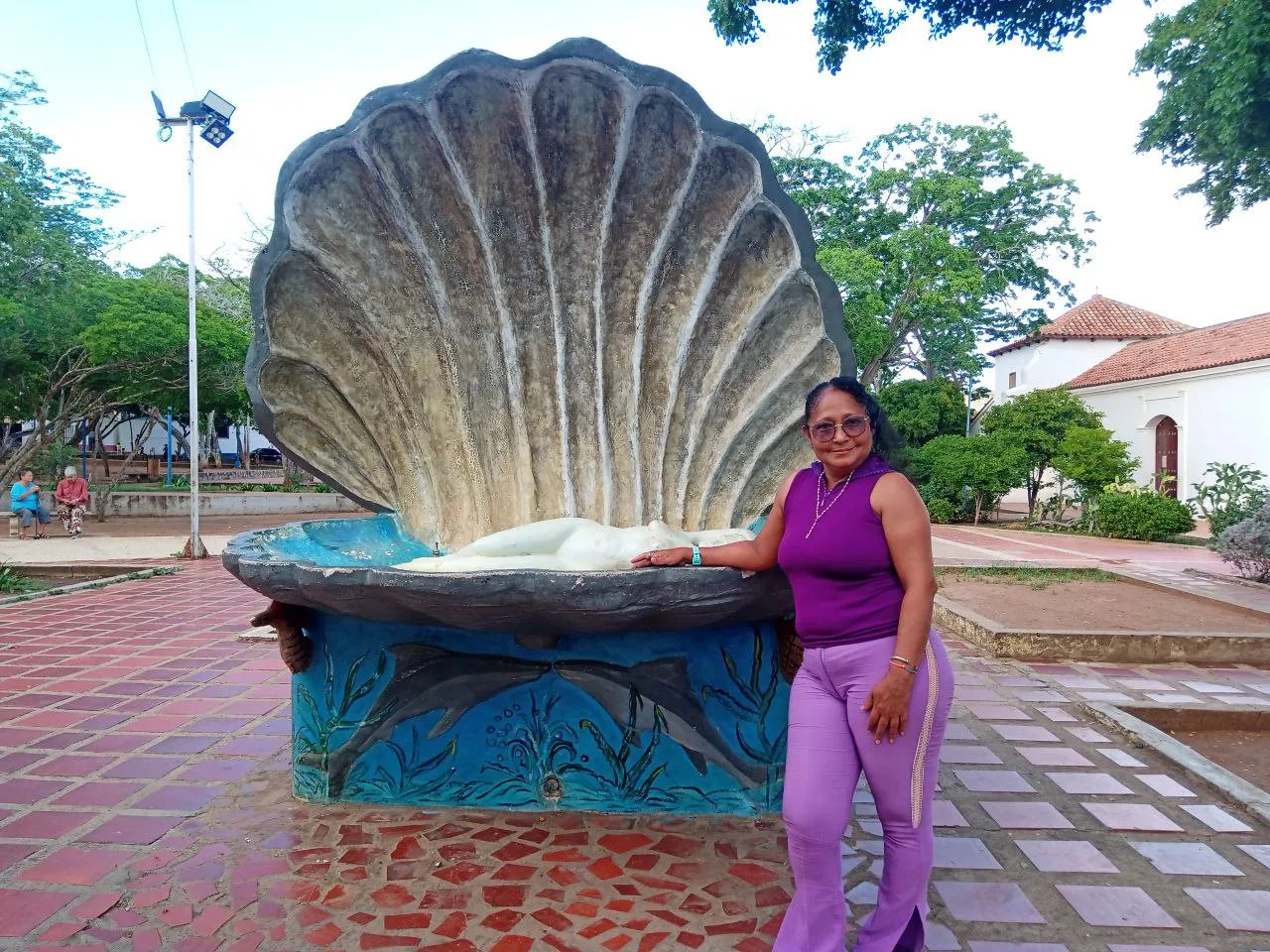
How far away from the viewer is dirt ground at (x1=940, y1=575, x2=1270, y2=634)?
505cm

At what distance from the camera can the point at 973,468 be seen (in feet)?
47.1

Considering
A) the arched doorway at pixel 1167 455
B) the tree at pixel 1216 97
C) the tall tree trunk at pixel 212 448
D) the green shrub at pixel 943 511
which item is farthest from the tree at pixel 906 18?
the tall tree trunk at pixel 212 448

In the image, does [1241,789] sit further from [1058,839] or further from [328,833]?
[328,833]

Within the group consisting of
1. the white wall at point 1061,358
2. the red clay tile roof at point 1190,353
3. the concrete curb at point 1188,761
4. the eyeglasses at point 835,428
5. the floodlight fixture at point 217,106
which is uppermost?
the floodlight fixture at point 217,106

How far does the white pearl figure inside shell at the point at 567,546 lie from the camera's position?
6.48ft

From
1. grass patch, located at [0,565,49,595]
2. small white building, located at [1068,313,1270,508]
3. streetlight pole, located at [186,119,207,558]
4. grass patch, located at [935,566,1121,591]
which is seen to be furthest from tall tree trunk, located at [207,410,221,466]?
small white building, located at [1068,313,1270,508]

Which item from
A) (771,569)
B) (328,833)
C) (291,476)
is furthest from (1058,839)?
(291,476)

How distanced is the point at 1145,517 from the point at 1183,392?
585 cm

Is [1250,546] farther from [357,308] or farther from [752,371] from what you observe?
[357,308]

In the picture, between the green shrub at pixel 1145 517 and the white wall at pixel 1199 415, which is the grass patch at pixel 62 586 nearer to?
the green shrub at pixel 1145 517

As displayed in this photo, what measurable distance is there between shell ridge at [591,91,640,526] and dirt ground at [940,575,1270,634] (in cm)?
306

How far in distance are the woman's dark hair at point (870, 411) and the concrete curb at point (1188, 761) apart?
1.85 metres

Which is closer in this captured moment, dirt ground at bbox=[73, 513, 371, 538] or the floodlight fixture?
the floodlight fixture

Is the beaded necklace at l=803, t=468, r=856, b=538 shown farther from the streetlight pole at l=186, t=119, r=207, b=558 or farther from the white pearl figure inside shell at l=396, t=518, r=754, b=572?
the streetlight pole at l=186, t=119, r=207, b=558
